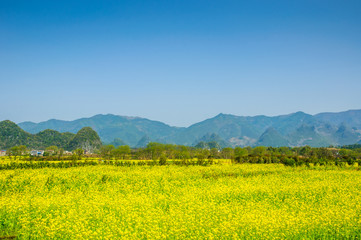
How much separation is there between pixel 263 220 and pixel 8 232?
523 inches

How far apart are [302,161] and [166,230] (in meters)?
51.4

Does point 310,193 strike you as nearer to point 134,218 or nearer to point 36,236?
point 134,218

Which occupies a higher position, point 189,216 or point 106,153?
point 189,216

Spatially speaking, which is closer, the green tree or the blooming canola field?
the blooming canola field

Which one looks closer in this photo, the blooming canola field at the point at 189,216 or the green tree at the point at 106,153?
the blooming canola field at the point at 189,216

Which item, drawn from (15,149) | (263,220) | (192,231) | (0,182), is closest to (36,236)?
(192,231)

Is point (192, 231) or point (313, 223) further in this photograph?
point (313, 223)

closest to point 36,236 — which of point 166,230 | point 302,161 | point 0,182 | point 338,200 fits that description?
point 166,230

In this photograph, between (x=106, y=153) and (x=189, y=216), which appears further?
(x=106, y=153)

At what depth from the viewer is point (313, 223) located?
49.3 ft

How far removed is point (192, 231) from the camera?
1280cm

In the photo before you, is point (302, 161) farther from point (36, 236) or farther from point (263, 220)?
point (36, 236)

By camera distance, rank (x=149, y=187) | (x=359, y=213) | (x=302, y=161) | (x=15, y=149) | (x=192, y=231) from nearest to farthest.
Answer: (x=192, y=231) → (x=359, y=213) → (x=149, y=187) → (x=302, y=161) → (x=15, y=149)

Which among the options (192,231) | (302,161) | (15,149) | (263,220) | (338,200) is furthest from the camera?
(15,149)
